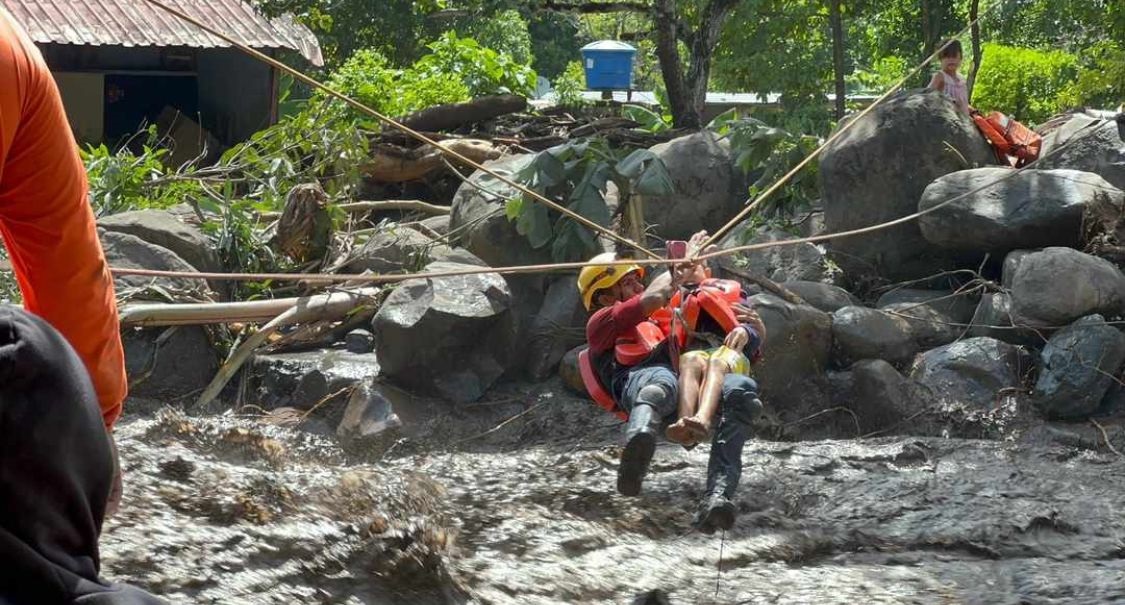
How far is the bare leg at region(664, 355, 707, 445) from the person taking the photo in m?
6.13

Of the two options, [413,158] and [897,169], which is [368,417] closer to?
[897,169]

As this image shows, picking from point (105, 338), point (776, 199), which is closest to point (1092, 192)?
point (776, 199)

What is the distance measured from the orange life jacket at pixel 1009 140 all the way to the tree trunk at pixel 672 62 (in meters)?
4.03

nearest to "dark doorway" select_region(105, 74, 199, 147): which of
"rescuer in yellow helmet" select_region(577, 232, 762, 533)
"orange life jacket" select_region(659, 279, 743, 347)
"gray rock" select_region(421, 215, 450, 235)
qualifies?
"gray rock" select_region(421, 215, 450, 235)

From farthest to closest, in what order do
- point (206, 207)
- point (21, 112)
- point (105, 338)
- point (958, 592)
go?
point (206, 207)
point (958, 592)
point (105, 338)
point (21, 112)

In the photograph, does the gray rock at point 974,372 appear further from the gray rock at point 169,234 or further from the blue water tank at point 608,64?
the blue water tank at point 608,64

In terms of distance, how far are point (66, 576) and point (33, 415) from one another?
0.16m

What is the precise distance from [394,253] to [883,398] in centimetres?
374

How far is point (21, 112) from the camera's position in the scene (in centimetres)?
239

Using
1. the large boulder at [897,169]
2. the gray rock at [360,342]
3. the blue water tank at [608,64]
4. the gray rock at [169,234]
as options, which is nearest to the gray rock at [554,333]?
the gray rock at [360,342]

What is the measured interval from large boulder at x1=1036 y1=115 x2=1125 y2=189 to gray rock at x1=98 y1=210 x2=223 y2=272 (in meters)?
5.98

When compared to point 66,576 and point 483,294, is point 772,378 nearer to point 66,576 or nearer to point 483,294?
point 483,294

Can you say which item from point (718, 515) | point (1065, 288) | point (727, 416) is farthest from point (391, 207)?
point (718, 515)

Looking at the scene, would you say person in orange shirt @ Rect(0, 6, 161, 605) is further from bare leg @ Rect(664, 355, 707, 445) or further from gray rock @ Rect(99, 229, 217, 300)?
gray rock @ Rect(99, 229, 217, 300)
